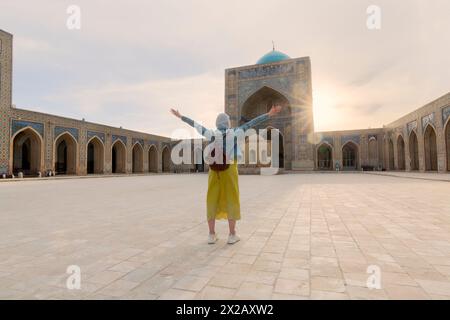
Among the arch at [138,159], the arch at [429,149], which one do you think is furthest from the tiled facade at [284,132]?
the arch at [138,159]

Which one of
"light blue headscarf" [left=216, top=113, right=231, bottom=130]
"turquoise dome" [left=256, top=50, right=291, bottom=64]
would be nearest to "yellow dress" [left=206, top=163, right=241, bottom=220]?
"light blue headscarf" [left=216, top=113, right=231, bottom=130]

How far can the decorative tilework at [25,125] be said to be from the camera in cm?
1661

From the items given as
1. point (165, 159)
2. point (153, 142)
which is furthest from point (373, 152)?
point (165, 159)

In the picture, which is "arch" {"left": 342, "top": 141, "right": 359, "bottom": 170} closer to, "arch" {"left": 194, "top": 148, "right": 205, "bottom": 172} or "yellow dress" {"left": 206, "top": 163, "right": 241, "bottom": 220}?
"arch" {"left": 194, "top": 148, "right": 205, "bottom": 172}

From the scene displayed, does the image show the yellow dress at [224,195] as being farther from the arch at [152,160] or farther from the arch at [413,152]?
the arch at [152,160]

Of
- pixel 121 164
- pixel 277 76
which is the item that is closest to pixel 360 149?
pixel 277 76

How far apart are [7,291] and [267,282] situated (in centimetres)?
160

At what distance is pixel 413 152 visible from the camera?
2225cm

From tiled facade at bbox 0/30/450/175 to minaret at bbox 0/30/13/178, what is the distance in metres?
0.05

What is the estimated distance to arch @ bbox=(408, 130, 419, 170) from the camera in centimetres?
2205

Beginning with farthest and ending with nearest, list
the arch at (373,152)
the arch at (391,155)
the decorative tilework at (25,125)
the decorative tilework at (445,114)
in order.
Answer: the arch at (373,152) → the arch at (391,155) → the decorative tilework at (25,125) → the decorative tilework at (445,114)

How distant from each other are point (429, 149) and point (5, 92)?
96.5ft

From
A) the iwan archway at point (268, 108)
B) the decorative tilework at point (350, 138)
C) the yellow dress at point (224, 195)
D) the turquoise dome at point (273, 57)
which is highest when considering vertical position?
the turquoise dome at point (273, 57)

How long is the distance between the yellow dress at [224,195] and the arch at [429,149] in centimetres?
2212
